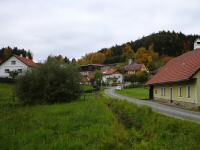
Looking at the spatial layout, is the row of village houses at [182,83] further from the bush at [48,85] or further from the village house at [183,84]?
the bush at [48,85]

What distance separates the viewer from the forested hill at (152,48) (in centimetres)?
14555

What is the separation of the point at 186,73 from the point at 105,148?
2394 centimetres

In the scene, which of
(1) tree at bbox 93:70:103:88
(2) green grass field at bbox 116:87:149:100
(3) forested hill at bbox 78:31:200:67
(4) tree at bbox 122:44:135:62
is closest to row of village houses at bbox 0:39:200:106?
(2) green grass field at bbox 116:87:149:100

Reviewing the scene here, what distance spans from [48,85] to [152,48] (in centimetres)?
11278

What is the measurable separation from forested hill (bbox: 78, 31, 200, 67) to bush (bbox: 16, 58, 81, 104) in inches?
3684

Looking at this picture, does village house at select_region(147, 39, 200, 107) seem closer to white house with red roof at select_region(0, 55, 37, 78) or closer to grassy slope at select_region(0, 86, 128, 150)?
grassy slope at select_region(0, 86, 128, 150)

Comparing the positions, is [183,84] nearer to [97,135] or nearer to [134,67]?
[97,135]

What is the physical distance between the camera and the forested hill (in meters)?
146

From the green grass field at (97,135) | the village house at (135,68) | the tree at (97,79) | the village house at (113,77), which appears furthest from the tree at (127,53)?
the green grass field at (97,135)

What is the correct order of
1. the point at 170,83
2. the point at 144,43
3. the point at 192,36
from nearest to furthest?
the point at 170,83
the point at 192,36
the point at 144,43

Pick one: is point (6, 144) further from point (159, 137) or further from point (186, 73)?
point (186, 73)

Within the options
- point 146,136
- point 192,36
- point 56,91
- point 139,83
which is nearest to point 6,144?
point 146,136

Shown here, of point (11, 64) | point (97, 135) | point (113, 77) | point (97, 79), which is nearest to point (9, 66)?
point (11, 64)

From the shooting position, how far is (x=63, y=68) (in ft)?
144
